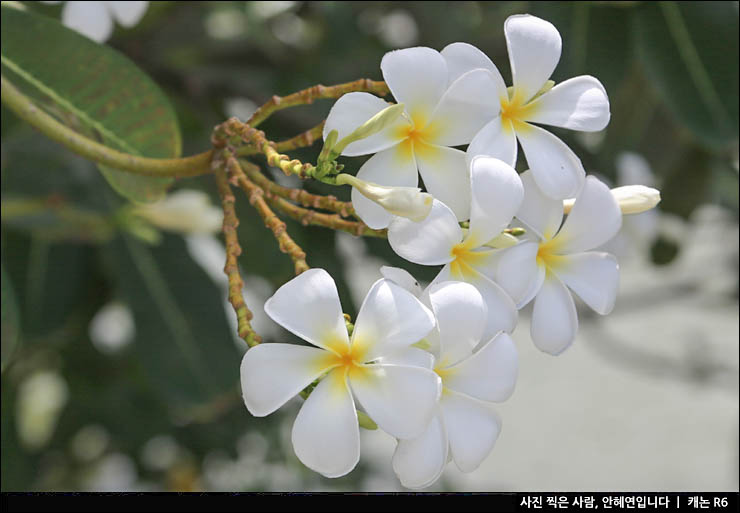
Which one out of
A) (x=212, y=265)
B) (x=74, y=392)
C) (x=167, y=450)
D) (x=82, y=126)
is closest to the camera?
(x=82, y=126)

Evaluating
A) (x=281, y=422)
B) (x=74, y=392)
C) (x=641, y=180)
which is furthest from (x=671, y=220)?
(x=74, y=392)

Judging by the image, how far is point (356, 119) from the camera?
1.49 feet

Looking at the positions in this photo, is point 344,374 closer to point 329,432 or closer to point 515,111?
point 329,432

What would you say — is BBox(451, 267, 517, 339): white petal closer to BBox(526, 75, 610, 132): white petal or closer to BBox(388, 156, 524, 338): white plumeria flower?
BBox(388, 156, 524, 338): white plumeria flower

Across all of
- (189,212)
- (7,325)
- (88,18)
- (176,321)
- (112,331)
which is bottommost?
(112,331)

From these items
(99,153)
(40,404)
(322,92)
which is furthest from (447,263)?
(40,404)

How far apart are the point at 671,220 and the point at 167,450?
1310mm

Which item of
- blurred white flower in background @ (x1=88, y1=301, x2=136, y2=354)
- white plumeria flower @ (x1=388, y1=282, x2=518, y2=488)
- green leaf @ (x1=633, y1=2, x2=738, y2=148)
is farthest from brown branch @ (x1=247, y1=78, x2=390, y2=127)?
blurred white flower in background @ (x1=88, y1=301, x2=136, y2=354)

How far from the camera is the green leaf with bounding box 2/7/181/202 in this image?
2.21 ft

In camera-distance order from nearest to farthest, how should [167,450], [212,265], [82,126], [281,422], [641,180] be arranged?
1. [82,126]
2. [641,180]
3. [212,265]
4. [281,422]
5. [167,450]

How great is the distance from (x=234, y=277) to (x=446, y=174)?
0.43ft

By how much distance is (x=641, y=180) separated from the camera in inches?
39.1

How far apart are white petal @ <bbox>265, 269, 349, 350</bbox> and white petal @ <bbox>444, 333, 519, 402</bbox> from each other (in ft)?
0.22

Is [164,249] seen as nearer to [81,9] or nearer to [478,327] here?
[81,9]
